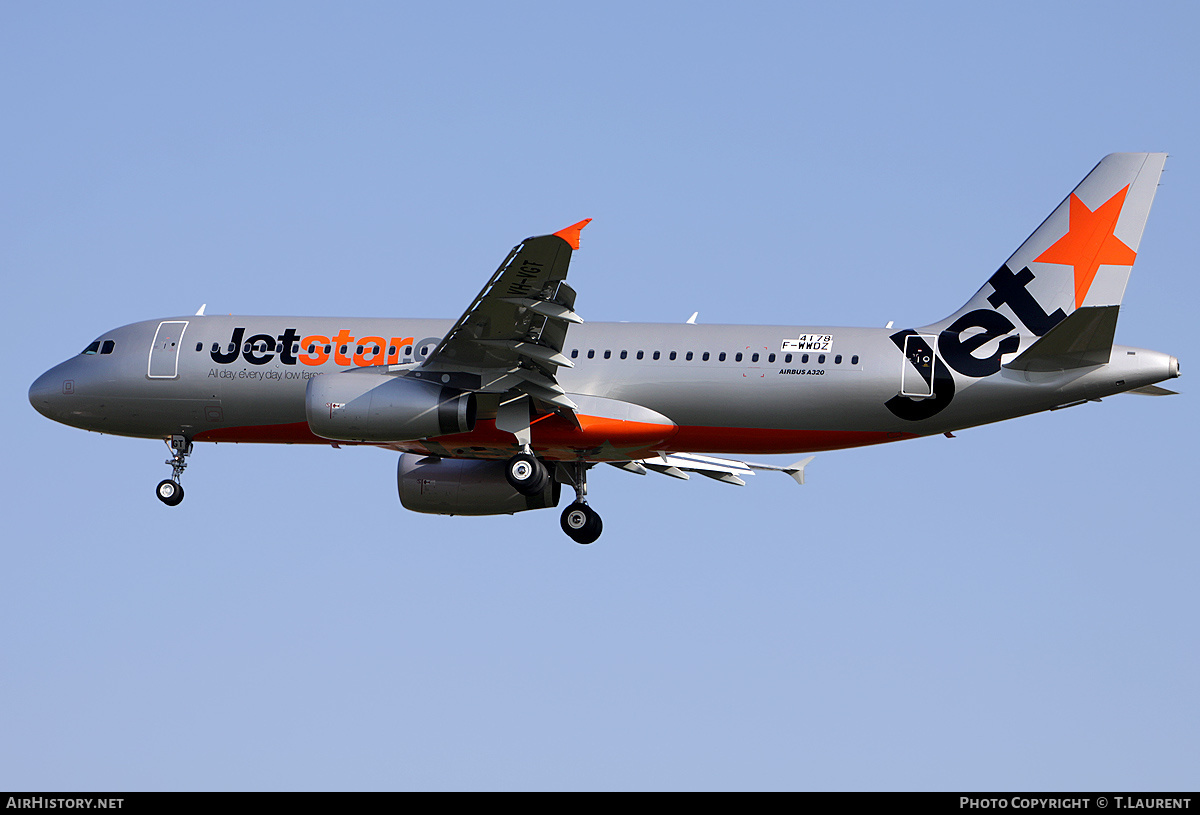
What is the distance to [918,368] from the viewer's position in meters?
34.9

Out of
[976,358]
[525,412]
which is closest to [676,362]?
[525,412]

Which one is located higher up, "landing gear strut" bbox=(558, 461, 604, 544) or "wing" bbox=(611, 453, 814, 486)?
"wing" bbox=(611, 453, 814, 486)

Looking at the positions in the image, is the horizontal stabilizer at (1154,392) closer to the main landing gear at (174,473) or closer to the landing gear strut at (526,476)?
the landing gear strut at (526,476)

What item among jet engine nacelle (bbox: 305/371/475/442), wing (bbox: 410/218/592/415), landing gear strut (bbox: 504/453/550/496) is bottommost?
landing gear strut (bbox: 504/453/550/496)

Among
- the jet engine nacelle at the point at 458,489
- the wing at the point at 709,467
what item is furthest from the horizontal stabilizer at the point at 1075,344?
the jet engine nacelle at the point at 458,489

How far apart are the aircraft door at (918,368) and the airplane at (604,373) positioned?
0.15 feet

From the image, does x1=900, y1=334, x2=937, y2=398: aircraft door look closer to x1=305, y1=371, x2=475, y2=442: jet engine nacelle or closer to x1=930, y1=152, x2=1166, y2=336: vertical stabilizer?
x1=930, y1=152, x2=1166, y2=336: vertical stabilizer

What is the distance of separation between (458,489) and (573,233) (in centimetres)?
1225

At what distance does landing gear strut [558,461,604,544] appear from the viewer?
127 ft

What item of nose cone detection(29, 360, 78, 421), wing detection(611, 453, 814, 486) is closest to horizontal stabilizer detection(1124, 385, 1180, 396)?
wing detection(611, 453, 814, 486)

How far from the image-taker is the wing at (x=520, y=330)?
31.4m

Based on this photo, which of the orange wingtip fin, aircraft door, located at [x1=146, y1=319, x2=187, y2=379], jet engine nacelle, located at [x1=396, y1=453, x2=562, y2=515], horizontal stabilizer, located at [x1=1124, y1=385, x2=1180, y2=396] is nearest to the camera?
the orange wingtip fin

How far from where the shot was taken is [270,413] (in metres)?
37.8

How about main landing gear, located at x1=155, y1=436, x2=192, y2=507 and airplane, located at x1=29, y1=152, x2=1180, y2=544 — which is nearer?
airplane, located at x1=29, y1=152, x2=1180, y2=544
